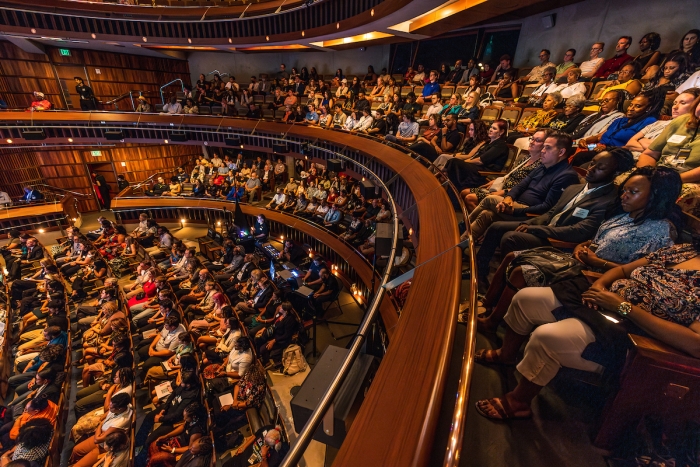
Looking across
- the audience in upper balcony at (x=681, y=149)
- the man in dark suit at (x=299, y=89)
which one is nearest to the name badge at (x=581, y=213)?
the audience in upper balcony at (x=681, y=149)

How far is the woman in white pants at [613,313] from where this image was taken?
1228mm

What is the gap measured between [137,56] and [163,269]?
9.26 meters

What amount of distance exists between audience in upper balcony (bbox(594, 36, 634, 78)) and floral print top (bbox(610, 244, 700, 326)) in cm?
487

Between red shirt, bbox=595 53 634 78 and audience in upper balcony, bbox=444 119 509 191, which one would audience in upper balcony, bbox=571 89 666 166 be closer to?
audience in upper balcony, bbox=444 119 509 191

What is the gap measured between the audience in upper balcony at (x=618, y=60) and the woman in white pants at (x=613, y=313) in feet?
15.6

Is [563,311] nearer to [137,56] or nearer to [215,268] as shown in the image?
[215,268]

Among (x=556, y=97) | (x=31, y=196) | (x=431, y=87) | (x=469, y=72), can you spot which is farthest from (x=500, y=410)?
(x=31, y=196)

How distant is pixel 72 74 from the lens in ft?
33.3

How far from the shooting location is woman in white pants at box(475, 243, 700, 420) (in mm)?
1228

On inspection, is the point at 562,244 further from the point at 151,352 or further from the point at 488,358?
the point at 151,352

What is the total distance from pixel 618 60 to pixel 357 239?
17.4 ft

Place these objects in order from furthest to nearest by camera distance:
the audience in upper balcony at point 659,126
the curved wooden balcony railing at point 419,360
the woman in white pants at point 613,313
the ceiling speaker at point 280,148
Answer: the ceiling speaker at point 280,148 < the audience in upper balcony at point 659,126 < the woman in white pants at point 613,313 < the curved wooden balcony railing at point 419,360

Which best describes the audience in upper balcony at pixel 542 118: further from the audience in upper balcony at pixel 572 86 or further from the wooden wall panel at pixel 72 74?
the wooden wall panel at pixel 72 74

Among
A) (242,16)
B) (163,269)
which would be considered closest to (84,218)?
(163,269)
